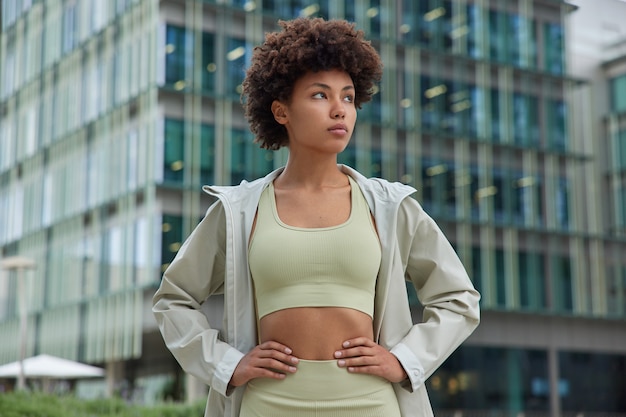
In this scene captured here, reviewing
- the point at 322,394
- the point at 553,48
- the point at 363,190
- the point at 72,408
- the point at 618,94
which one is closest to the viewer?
the point at 322,394

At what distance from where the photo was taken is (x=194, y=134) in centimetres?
3206

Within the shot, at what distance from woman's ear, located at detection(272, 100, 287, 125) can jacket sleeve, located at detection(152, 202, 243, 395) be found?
34 cm

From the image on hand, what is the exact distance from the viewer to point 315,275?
3.11m

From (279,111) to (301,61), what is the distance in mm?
215

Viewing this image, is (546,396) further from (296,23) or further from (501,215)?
(296,23)

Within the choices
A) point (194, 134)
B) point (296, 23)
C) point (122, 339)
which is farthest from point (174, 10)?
point (296, 23)

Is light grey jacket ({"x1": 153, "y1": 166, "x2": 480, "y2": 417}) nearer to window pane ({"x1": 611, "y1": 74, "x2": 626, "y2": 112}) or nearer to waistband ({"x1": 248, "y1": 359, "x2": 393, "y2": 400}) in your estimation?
waistband ({"x1": 248, "y1": 359, "x2": 393, "y2": 400})

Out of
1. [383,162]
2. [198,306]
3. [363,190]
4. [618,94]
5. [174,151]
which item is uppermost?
[618,94]

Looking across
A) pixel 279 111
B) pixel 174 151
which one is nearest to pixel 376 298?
pixel 279 111

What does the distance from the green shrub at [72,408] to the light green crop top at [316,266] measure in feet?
26.6

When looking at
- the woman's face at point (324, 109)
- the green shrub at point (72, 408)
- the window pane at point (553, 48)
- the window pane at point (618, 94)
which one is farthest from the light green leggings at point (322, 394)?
the window pane at point (618, 94)

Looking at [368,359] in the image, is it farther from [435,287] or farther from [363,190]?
[363,190]

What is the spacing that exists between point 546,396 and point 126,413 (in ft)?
84.0

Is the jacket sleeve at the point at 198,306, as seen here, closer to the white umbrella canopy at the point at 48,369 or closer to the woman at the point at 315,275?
the woman at the point at 315,275
